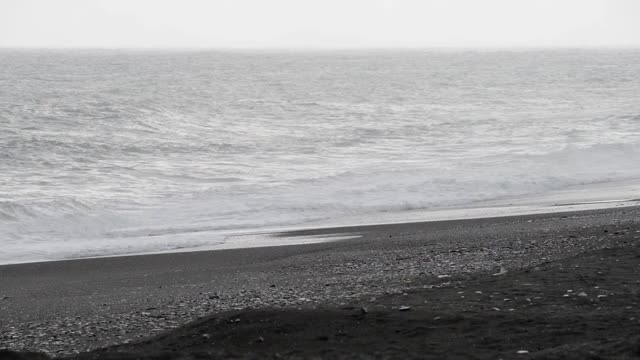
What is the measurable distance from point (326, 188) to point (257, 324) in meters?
10.9

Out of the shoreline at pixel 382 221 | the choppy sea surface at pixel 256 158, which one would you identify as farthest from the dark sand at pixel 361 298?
the choppy sea surface at pixel 256 158

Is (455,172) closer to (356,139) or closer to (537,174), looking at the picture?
(537,174)

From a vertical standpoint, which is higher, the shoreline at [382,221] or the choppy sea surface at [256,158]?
the choppy sea surface at [256,158]

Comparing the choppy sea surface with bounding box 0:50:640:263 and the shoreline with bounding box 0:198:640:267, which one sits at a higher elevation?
the choppy sea surface with bounding box 0:50:640:263

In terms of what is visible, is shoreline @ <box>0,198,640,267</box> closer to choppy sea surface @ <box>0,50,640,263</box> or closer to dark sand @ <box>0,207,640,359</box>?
choppy sea surface @ <box>0,50,640,263</box>

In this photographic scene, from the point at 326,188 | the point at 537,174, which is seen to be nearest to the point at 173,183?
the point at 326,188

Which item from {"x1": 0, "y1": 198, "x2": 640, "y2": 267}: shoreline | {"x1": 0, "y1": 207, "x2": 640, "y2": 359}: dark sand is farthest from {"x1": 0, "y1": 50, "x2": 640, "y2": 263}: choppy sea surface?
{"x1": 0, "y1": 207, "x2": 640, "y2": 359}: dark sand

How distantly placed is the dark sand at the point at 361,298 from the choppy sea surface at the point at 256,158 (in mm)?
2413

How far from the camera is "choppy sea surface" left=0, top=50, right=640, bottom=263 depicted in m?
14.2

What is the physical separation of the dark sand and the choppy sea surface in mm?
2413

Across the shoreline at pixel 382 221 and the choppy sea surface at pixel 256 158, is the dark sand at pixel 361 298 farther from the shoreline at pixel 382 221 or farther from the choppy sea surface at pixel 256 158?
the choppy sea surface at pixel 256 158

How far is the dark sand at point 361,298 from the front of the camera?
19.4ft

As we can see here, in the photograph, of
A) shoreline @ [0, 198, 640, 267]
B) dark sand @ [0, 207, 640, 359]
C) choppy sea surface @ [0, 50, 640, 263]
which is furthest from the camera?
choppy sea surface @ [0, 50, 640, 263]

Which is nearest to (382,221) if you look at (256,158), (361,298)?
(361,298)
